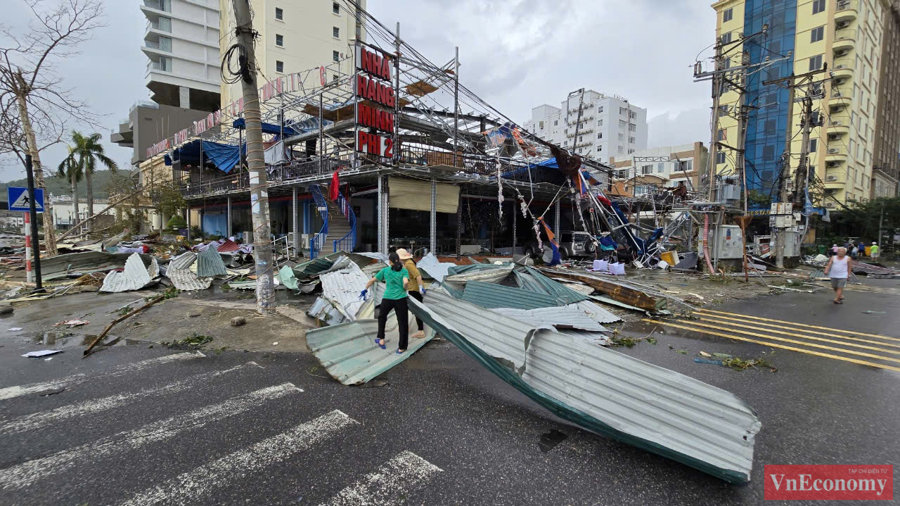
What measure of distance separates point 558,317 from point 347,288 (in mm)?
4250

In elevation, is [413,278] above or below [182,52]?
below

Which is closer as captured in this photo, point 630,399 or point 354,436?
point 630,399

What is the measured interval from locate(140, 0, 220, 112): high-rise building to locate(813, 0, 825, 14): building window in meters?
70.4

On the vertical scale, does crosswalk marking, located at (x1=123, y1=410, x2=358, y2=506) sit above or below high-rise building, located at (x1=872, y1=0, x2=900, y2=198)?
below

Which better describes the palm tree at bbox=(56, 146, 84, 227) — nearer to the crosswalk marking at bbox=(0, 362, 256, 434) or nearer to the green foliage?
the green foliage

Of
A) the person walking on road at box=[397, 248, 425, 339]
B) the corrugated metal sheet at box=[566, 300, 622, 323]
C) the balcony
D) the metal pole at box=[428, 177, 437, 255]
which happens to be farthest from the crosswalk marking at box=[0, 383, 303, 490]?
the balcony

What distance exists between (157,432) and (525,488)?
310cm

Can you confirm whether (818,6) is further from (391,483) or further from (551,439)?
(391,483)

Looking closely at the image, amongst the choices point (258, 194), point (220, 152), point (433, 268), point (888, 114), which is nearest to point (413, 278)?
point (258, 194)

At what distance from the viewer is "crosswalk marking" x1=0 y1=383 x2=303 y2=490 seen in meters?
2.72

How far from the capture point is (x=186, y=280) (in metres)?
10.9

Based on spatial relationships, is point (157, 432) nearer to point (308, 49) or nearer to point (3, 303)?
point (3, 303)

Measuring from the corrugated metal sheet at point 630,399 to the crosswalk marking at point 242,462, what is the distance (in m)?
1.61

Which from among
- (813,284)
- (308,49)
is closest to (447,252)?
(813,284)
